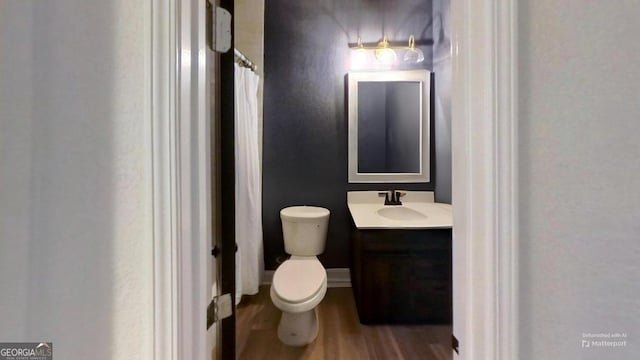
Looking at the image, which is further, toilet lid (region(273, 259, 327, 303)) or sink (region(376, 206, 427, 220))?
sink (region(376, 206, 427, 220))

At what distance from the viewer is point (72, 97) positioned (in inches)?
27.2

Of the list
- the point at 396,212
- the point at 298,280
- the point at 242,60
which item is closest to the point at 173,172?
the point at 298,280

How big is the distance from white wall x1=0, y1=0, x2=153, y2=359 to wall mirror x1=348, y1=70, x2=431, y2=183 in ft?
7.88

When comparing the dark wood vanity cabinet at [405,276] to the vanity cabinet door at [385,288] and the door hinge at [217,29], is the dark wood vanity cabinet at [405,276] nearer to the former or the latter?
the vanity cabinet door at [385,288]

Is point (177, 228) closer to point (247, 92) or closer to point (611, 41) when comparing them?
point (611, 41)

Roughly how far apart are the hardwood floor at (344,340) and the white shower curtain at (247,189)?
11.7 inches

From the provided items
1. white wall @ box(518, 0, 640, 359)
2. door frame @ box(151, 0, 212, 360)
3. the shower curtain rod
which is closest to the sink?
the shower curtain rod

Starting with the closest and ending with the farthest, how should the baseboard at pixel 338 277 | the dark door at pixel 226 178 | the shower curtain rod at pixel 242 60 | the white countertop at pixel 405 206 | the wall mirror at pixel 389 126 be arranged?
the dark door at pixel 226 178
the white countertop at pixel 405 206
the shower curtain rod at pixel 242 60
the wall mirror at pixel 389 126
the baseboard at pixel 338 277

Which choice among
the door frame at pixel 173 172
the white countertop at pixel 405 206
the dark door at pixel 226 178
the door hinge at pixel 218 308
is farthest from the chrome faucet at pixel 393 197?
the door frame at pixel 173 172

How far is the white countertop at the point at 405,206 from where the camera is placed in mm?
2215

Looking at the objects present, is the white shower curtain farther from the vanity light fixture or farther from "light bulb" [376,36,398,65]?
"light bulb" [376,36,398,65]

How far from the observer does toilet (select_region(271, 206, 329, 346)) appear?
1.97m

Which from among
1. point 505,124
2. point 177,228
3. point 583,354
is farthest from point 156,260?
point 583,354

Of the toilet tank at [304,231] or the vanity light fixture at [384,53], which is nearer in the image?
the toilet tank at [304,231]
